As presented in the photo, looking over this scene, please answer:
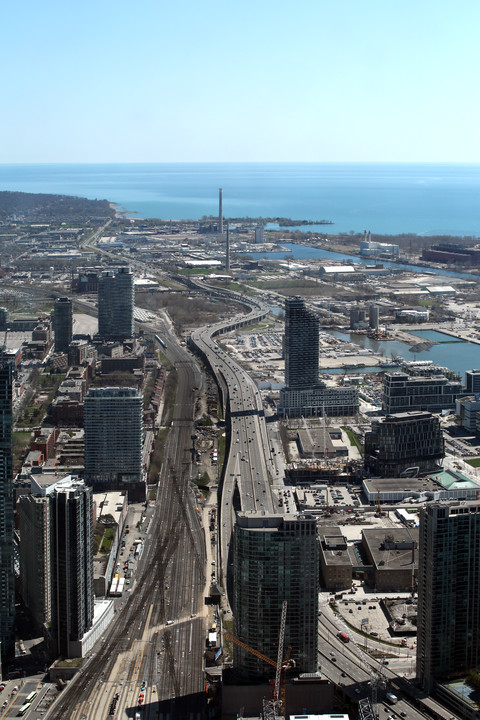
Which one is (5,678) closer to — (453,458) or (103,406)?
(103,406)

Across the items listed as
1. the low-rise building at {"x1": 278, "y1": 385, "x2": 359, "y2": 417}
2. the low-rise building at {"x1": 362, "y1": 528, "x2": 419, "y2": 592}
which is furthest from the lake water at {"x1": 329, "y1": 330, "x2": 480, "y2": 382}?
the low-rise building at {"x1": 362, "y1": 528, "x2": 419, "y2": 592}

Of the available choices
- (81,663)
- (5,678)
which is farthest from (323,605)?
(5,678)

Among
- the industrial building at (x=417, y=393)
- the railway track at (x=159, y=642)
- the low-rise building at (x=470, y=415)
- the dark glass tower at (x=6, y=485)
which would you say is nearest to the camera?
the railway track at (x=159, y=642)

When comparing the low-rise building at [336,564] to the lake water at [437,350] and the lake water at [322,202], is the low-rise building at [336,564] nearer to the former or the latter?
the lake water at [437,350]

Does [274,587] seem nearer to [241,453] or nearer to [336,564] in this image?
[336,564]

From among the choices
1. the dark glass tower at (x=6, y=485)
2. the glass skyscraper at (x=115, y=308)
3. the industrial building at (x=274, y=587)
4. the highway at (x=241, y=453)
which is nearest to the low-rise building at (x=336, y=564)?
the highway at (x=241, y=453)

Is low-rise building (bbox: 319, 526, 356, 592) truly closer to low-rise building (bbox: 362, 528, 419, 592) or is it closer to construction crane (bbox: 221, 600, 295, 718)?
low-rise building (bbox: 362, 528, 419, 592)
